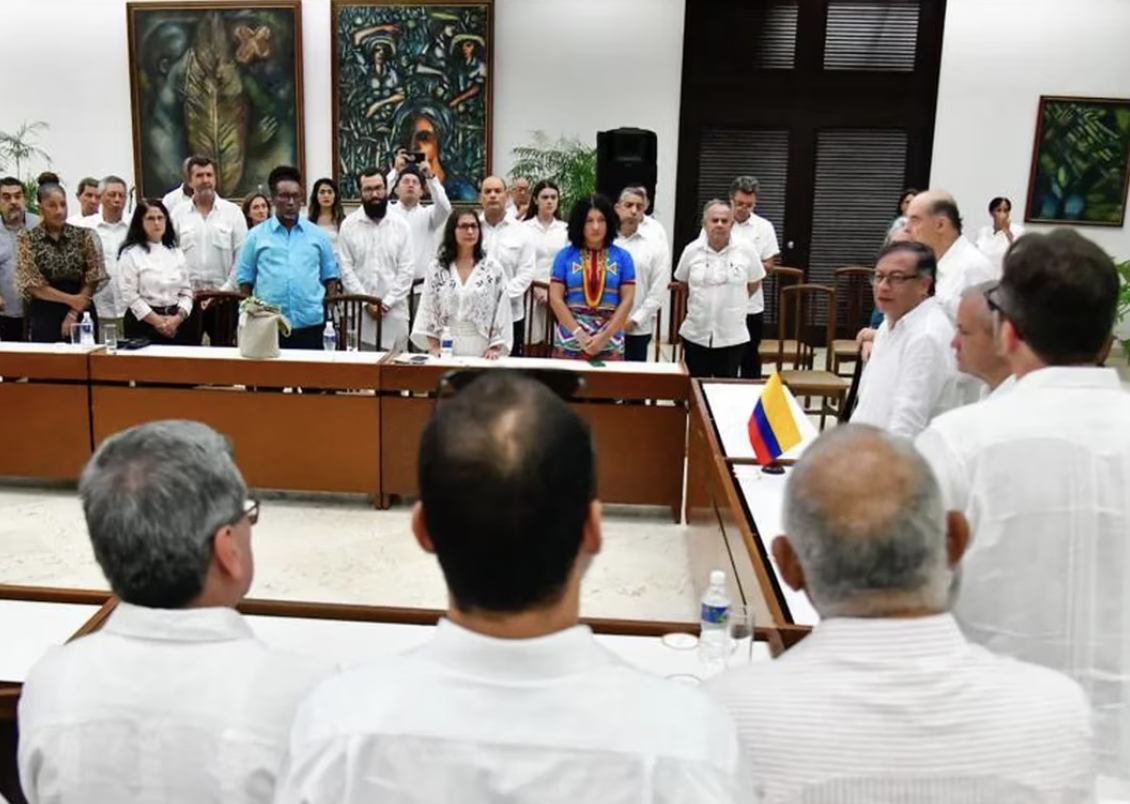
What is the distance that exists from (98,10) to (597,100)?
4427 mm

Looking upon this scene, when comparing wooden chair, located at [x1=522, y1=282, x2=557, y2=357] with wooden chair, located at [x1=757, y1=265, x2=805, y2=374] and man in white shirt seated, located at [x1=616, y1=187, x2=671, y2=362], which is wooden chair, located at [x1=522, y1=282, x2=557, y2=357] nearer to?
man in white shirt seated, located at [x1=616, y1=187, x2=671, y2=362]

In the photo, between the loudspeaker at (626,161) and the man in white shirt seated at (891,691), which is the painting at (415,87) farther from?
the man in white shirt seated at (891,691)

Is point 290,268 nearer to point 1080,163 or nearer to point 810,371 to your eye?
point 810,371

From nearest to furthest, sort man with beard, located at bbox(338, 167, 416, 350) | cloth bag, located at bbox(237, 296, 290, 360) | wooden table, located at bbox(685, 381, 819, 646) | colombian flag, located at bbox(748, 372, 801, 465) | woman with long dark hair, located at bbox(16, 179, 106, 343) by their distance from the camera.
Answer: wooden table, located at bbox(685, 381, 819, 646)
colombian flag, located at bbox(748, 372, 801, 465)
cloth bag, located at bbox(237, 296, 290, 360)
woman with long dark hair, located at bbox(16, 179, 106, 343)
man with beard, located at bbox(338, 167, 416, 350)

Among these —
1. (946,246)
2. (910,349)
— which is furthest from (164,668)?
(946,246)

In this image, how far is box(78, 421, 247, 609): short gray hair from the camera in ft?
4.44

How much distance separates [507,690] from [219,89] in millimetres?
9325

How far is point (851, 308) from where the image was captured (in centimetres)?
760

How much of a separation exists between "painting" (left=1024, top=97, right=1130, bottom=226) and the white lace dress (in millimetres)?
5840

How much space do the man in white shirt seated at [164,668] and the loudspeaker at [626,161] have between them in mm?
6689

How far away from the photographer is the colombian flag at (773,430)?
11.7 feet

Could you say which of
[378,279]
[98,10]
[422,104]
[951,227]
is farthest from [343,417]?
[98,10]

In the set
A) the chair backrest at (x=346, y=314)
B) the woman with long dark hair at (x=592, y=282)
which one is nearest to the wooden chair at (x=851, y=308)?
the woman with long dark hair at (x=592, y=282)

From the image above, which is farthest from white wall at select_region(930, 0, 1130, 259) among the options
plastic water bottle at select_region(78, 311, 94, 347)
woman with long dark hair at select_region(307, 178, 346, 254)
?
plastic water bottle at select_region(78, 311, 94, 347)
